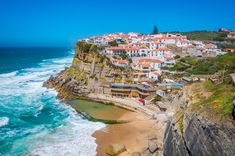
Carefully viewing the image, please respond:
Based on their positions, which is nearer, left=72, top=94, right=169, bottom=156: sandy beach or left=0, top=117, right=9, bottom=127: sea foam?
left=72, top=94, right=169, bottom=156: sandy beach

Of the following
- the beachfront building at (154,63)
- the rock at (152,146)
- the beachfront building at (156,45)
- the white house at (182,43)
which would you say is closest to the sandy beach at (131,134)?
the rock at (152,146)

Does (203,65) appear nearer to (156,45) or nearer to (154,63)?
(154,63)

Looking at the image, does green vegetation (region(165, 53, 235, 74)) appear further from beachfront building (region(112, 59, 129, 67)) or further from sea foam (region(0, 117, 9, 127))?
sea foam (region(0, 117, 9, 127))

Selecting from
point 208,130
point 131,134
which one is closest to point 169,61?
point 131,134

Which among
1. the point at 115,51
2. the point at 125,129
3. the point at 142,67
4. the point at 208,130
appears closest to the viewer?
the point at 208,130

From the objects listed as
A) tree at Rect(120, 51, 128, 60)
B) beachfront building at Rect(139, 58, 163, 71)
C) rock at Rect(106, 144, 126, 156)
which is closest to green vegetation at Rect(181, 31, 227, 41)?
tree at Rect(120, 51, 128, 60)

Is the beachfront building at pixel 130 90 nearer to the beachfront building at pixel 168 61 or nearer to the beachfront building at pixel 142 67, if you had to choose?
the beachfront building at pixel 142 67

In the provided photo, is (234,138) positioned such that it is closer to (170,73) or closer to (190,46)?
(170,73)
